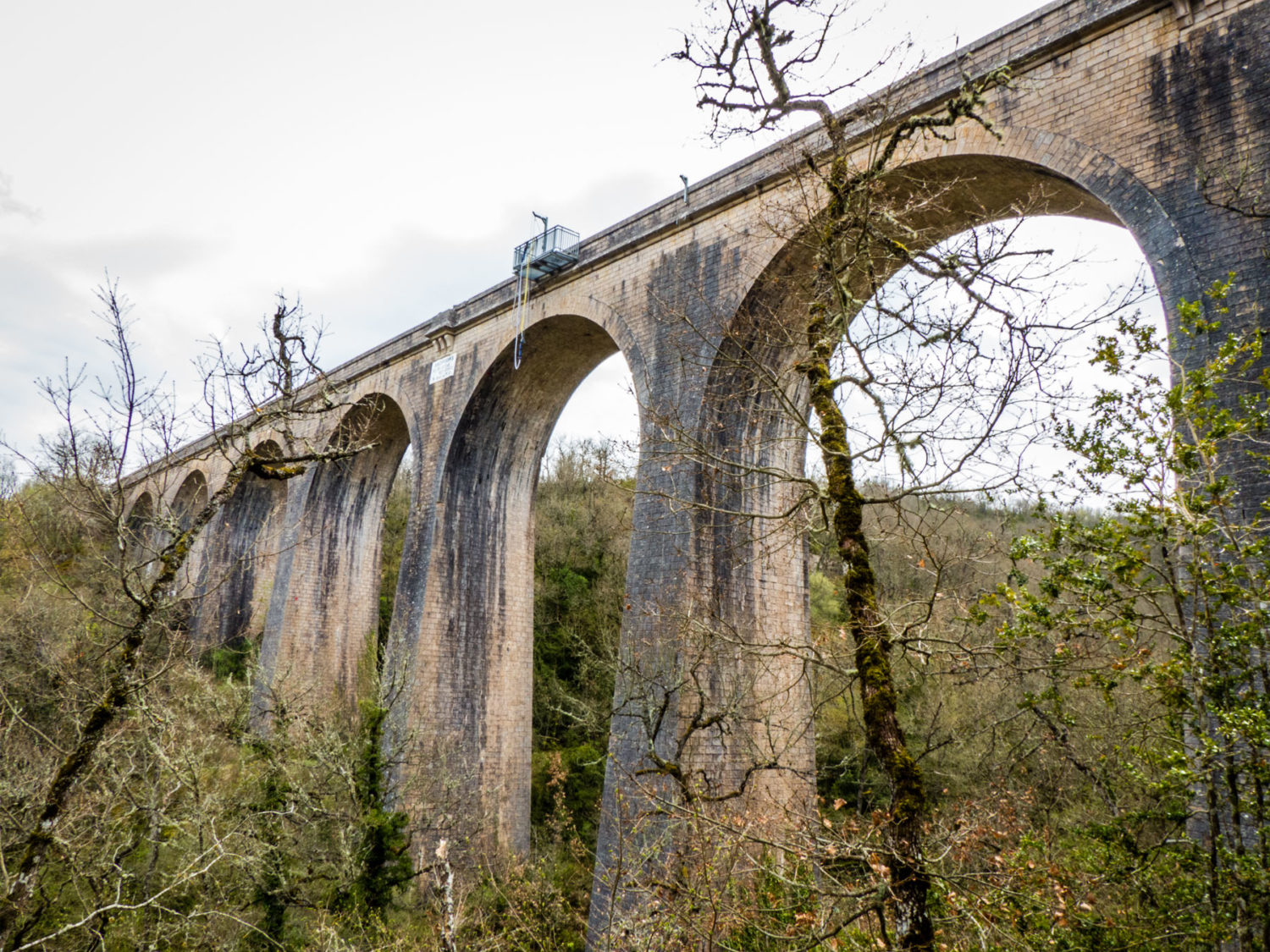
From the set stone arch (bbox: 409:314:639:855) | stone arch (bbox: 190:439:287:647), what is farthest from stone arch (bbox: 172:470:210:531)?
stone arch (bbox: 409:314:639:855)

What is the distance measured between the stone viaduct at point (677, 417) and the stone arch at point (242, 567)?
3.40m

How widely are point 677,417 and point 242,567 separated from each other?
16.2 meters

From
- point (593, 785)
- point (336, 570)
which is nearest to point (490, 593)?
point (593, 785)

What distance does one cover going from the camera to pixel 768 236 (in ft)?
27.1

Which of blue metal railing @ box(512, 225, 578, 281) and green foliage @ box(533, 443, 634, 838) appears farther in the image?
green foliage @ box(533, 443, 634, 838)

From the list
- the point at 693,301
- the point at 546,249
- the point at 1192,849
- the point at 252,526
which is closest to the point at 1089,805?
the point at 1192,849

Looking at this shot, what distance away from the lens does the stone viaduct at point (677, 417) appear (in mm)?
5922

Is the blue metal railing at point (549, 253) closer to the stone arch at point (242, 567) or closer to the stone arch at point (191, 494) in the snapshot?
the stone arch at point (242, 567)

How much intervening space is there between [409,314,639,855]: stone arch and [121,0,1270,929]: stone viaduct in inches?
1.5

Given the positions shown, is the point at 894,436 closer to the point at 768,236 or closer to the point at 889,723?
the point at 889,723

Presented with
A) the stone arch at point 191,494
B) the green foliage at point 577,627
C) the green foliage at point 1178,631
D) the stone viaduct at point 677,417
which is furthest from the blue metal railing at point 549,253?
the stone arch at point 191,494

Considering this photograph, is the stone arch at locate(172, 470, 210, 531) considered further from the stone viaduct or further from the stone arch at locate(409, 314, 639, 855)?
the stone arch at locate(409, 314, 639, 855)

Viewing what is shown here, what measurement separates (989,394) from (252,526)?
20.8 m

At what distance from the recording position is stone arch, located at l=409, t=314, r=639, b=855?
11.5 m
